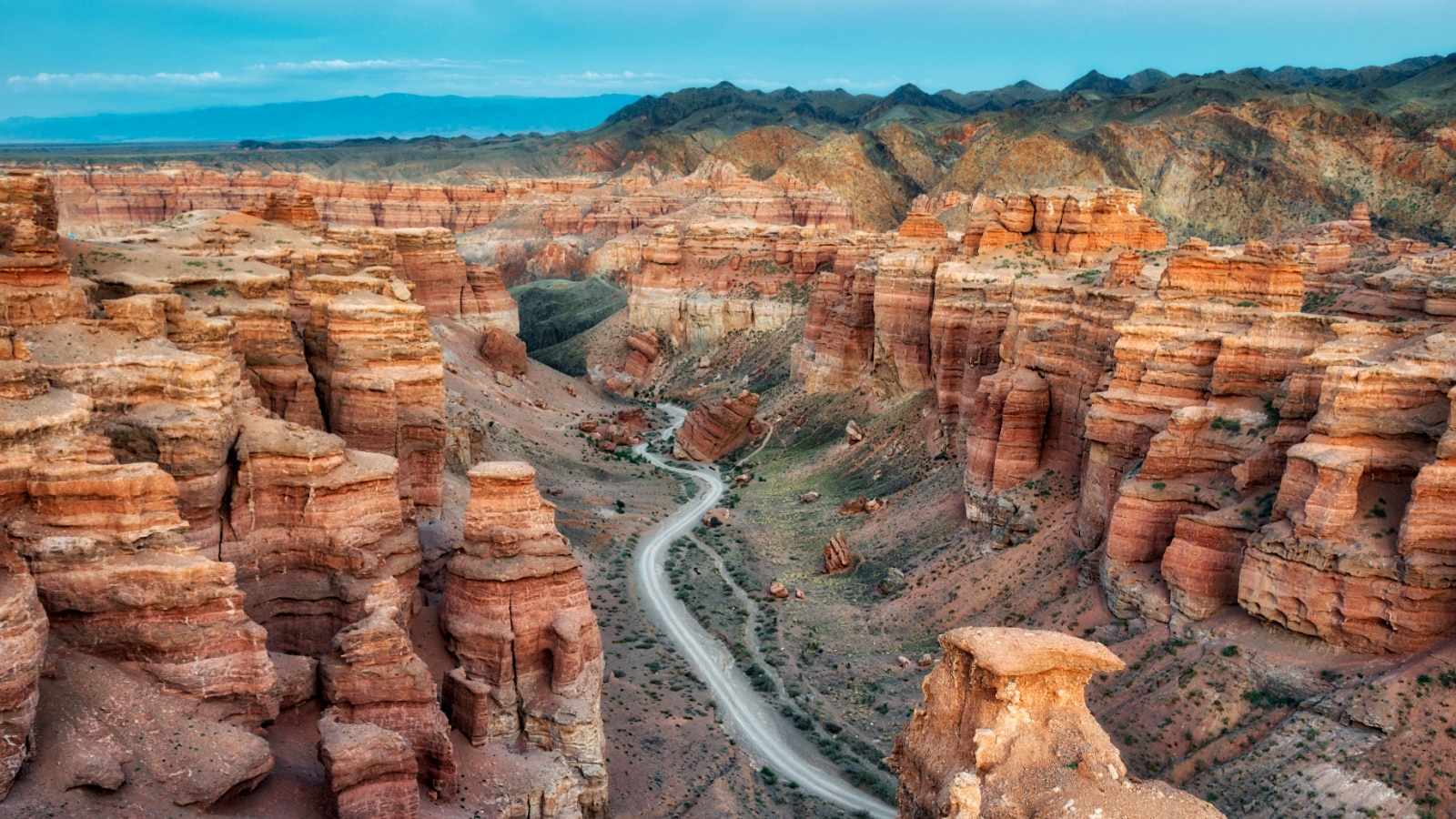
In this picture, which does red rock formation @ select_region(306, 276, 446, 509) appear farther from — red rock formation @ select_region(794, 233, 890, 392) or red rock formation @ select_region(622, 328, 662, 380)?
red rock formation @ select_region(622, 328, 662, 380)

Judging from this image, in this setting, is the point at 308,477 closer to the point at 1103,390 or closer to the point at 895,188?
the point at 1103,390

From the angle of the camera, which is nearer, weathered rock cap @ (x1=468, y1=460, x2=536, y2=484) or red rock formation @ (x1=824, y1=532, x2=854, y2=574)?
weathered rock cap @ (x1=468, y1=460, x2=536, y2=484)

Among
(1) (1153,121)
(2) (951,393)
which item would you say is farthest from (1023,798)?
(1) (1153,121)

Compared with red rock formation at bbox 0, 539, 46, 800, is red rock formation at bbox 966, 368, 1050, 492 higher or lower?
lower

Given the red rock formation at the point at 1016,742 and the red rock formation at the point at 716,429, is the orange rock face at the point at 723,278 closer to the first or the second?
the red rock formation at the point at 716,429

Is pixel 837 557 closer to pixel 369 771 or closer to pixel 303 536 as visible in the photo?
pixel 303 536

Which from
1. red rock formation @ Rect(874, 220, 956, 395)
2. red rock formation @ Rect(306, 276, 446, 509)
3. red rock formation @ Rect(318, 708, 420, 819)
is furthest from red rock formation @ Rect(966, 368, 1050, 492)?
red rock formation @ Rect(318, 708, 420, 819)

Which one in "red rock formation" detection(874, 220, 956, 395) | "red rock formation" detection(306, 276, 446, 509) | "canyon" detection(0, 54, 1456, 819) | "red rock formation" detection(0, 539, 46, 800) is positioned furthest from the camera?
"red rock formation" detection(874, 220, 956, 395)
